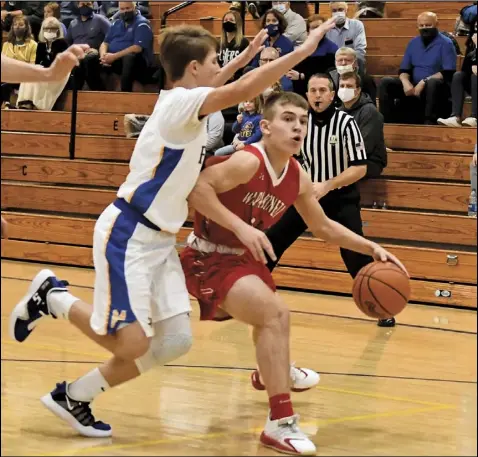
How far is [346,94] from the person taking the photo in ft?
26.8

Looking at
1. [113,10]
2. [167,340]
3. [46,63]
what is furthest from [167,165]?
[113,10]

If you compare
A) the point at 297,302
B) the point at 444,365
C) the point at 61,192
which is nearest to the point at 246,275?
the point at 444,365

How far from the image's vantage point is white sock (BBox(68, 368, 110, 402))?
431cm

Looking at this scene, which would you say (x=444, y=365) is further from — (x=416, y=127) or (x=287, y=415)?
(x=416, y=127)

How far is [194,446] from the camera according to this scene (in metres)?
4.17

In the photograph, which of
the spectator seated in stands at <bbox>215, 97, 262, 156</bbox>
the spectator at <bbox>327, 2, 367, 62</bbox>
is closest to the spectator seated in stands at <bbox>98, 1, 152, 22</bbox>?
the spectator at <bbox>327, 2, 367, 62</bbox>

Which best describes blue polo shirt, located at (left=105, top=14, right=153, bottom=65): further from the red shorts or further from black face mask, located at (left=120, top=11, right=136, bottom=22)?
the red shorts

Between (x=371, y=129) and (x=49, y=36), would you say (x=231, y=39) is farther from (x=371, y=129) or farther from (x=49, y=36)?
(x=49, y=36)

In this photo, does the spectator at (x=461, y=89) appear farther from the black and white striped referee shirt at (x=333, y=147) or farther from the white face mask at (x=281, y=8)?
the white face mask at (x=281, y=8)

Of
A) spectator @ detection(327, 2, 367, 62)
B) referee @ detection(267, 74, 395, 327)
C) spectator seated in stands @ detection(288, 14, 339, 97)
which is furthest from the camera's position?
spectator @ detection(327, 2, 367, 62)

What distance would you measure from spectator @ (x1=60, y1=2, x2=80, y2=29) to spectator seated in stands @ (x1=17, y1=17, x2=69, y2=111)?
0.31 meters

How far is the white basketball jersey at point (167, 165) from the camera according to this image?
4160mm

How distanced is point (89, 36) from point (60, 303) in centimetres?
759

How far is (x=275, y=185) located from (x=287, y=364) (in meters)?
0.83
